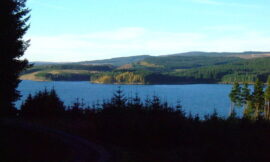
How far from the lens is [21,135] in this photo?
492 inches

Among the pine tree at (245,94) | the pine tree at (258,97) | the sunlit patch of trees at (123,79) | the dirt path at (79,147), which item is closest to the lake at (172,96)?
the pine tree at (245,94)

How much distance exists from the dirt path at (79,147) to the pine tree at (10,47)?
7.23 meters

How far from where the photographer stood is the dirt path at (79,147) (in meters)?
9.72

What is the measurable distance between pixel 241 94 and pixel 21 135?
52.8m

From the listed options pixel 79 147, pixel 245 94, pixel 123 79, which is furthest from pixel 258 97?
pixel 123 79

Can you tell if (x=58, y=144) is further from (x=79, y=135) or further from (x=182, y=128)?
(x=182, y=128)

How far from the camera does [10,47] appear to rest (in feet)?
67.8

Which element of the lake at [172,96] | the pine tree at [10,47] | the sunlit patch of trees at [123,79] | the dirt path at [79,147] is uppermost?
the pine tree at [10,47]

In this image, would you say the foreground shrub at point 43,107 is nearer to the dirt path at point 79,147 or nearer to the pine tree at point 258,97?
the dirt path at point 79,147

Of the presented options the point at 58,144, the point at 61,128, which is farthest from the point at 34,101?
the point at 58,144

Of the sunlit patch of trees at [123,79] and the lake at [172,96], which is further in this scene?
the sunlit patch of trees at [123,79]

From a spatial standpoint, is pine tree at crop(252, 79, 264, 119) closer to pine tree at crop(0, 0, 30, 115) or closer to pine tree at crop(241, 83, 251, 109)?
pine tree at crop(241, 83, 251, 109)

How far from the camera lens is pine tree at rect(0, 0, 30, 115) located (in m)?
20.1

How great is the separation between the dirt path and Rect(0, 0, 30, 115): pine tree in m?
7.23
